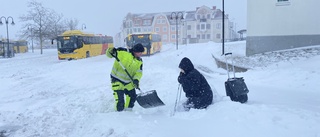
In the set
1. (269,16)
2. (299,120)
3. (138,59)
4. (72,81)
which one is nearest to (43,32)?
(72,81)

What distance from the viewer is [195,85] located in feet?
18.8

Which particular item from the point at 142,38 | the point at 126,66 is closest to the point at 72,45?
the point at 142,38

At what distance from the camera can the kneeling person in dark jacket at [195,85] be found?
5684mm

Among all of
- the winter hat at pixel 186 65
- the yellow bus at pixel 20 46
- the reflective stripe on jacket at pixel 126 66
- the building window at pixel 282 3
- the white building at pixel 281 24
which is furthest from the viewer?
the yellow bus at pixel 20 46

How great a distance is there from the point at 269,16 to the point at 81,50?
1789cm

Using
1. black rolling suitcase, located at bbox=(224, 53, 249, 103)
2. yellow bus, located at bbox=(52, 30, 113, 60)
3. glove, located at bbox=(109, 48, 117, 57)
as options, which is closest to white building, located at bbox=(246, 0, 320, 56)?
black rolling suitcase, located at bbox=(224, 53, 249, 103)

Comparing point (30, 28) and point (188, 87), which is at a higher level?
point (30, 28)

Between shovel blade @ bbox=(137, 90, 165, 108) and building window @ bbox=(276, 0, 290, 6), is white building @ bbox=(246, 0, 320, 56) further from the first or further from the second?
shovel blade @ bbox=(137, 90, 165, 108)

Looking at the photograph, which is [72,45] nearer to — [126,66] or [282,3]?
[282,3]

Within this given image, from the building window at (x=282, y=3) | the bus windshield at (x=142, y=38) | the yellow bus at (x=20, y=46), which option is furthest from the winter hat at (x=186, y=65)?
the yellow bus at (x=20, y=46)

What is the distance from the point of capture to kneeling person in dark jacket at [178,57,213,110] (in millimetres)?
5684

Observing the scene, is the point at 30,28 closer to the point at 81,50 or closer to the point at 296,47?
the point at 81,50

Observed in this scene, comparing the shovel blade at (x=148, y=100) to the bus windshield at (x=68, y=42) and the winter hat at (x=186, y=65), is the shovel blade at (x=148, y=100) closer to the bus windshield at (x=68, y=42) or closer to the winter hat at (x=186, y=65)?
the winter hat at (x=186, y=65)

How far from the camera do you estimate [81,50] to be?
27.1 m
